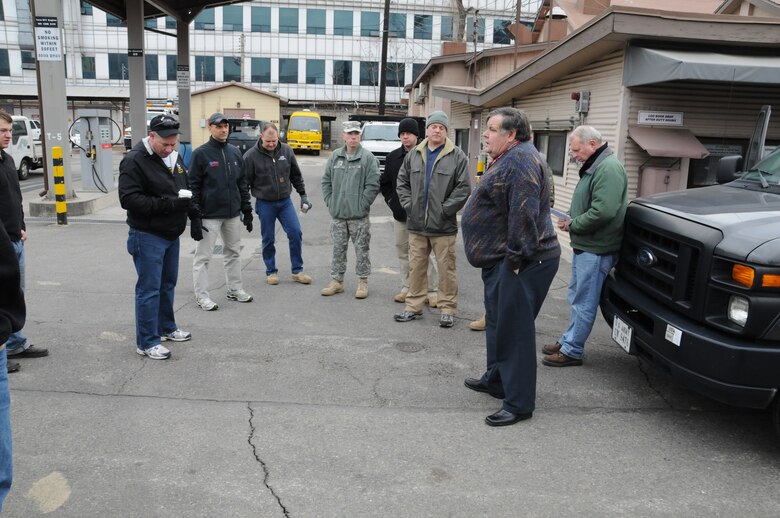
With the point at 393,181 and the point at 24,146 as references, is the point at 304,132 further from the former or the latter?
the point at 393,181

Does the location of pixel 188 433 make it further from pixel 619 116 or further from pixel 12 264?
pixel 619 116

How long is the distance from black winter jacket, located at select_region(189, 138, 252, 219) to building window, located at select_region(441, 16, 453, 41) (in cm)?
5153

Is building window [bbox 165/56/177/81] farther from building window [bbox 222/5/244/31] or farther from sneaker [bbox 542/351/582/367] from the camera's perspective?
sneaker [bbox 542/351/582/367]

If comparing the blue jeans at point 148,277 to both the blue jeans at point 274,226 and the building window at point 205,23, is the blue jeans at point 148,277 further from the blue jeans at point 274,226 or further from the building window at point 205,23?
the building window at point 205,23

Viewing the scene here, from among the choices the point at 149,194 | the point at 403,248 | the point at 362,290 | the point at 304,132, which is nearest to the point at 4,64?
the point at 304,132

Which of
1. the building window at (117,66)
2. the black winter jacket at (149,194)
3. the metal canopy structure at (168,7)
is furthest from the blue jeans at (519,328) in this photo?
the building window at (117,66)

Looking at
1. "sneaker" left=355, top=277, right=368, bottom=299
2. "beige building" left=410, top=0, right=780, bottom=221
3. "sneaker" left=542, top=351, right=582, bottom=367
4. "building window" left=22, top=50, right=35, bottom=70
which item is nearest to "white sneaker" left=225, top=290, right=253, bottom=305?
"sneaker" left=355, top=277, right=368, bottom=299

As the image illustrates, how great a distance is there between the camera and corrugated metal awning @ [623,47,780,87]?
741 cm

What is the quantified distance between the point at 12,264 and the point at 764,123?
574 cm

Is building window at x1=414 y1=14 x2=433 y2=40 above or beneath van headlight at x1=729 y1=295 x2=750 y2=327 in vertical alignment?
above

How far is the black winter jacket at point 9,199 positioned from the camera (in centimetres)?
479

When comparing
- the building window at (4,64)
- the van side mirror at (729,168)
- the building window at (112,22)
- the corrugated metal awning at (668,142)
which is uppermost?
the building window at (112,22)

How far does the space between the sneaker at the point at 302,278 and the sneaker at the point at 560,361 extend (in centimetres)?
362

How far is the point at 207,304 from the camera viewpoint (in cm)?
674
